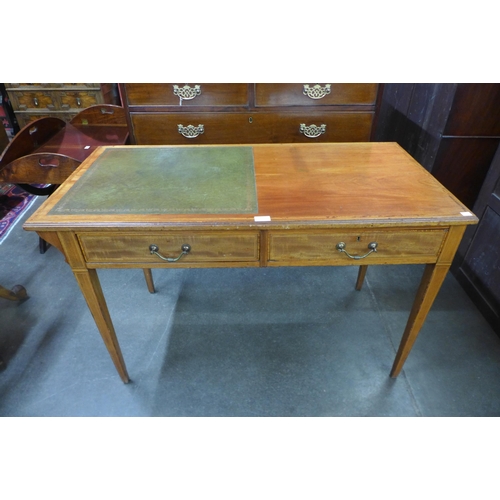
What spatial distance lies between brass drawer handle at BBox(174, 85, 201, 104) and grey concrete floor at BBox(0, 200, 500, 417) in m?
1.07

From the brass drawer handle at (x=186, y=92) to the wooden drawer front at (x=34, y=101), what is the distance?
8.86ft

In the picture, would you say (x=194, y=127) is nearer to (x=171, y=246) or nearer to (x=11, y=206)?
(x=171, y=246)

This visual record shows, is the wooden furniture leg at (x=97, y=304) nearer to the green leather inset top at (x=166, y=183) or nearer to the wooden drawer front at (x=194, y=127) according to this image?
the green leather inset top at (x=166, y=183)

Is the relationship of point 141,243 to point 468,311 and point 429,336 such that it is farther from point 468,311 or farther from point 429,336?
point 468,311

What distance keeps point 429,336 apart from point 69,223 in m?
1.76

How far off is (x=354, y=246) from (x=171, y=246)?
0.62 metres

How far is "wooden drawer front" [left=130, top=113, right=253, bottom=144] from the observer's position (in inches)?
78.2

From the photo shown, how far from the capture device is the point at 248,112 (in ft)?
6.49

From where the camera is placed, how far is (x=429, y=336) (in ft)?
6.00

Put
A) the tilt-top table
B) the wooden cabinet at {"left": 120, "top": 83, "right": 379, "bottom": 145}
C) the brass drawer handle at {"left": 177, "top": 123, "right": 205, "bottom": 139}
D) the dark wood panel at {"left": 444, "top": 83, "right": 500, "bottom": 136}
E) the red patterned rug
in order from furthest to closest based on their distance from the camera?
1. the red patterned rug
2. the brass drawer handle at {"left": 177, "top": 123, "right": 205, "bottom": 139}
3. the wooden cabinet at {"left": 120, "top": 83, "right": 379, "bottom": 145}
4. the dark wood panel at {"left": 444, "top": 83, "right": 500, "bottom": 136}
5. the tilt-top table

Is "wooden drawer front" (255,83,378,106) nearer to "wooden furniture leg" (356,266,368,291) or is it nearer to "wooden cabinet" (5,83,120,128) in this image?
"wooden furniture leg" (356,266,368,291)

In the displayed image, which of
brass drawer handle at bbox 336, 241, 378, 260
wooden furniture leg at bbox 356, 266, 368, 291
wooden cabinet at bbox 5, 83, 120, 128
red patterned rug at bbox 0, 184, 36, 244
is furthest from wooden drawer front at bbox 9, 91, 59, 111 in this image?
brass drawer handle at bbox 336, 241, 378, 260

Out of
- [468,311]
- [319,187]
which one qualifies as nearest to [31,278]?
[319,187]

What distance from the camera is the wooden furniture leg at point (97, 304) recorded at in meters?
1.27
